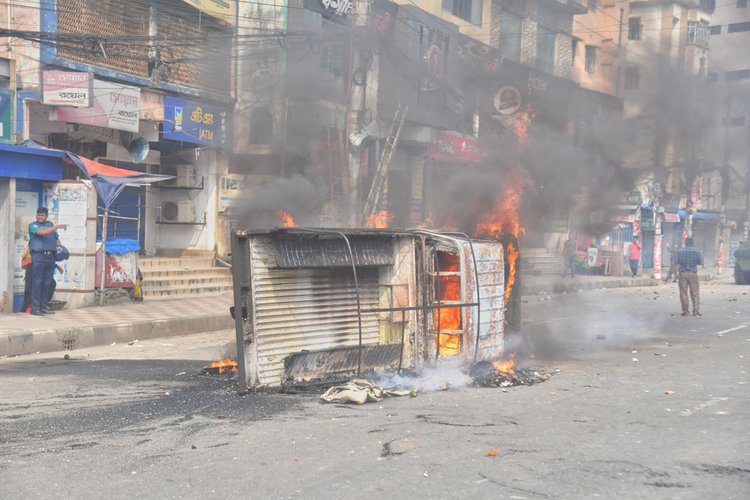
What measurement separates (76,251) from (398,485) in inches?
438

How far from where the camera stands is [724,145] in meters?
20.3

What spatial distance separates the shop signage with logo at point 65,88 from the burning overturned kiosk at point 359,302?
11050mm

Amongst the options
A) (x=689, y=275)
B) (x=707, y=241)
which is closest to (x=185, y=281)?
(x=689, y=275)

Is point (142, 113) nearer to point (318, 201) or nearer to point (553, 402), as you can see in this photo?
point (318, 201)

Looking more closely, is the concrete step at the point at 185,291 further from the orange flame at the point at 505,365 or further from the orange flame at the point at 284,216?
the orange flame at the point at 505,365

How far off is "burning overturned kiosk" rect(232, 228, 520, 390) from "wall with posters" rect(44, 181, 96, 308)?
26.2 ft

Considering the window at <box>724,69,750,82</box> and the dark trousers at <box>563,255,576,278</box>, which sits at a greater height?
the window at <box>724,69,750,82</box>

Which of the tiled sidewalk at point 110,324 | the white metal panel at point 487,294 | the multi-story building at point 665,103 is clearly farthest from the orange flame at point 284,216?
the white metal panel at point 487,294

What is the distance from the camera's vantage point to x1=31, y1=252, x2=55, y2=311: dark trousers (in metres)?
12.9

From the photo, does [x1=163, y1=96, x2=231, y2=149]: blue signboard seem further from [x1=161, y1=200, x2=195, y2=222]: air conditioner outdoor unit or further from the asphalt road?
the asphalt road

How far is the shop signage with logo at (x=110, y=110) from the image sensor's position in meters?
17.4

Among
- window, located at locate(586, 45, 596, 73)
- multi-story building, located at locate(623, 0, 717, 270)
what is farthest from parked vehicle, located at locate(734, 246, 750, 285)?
window, located at locate(586, 45, 596, 73)

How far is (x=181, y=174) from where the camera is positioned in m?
21.5

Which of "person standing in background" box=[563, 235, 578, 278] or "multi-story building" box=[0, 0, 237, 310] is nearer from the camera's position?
"multi-story building" box=[0, 0, 237, 310]
